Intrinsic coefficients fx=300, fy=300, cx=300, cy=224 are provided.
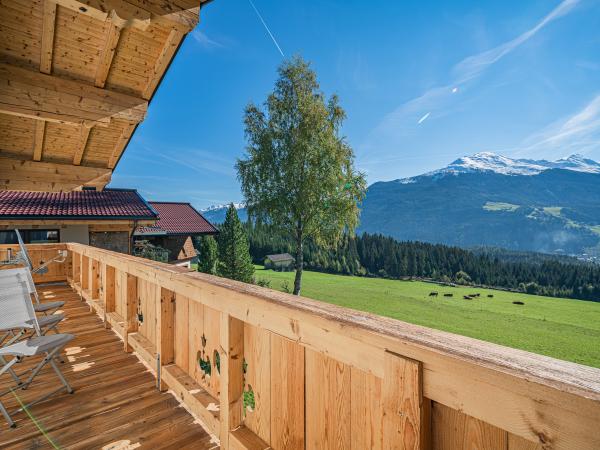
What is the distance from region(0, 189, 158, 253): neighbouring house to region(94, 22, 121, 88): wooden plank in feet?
31.6

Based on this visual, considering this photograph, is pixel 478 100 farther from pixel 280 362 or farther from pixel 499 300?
pixel 280 362

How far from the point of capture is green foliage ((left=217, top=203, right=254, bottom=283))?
20297mm

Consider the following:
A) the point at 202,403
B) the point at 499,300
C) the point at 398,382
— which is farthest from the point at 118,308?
the point at 499,300

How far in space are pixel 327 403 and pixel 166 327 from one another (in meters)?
1.91

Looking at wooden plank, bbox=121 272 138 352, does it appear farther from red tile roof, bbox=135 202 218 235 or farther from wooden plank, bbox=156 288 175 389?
red tile roof, bbox=135 202 218 235

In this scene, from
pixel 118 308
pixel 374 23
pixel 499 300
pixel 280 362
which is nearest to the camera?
pixel 280 362

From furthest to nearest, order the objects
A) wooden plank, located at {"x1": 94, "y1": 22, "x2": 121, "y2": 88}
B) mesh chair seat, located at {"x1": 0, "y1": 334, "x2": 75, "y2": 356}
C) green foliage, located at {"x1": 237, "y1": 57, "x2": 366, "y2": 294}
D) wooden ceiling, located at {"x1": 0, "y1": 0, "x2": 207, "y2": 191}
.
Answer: green foliage, located at {"x1": 237, "y1": 57, "x2": 366, "y2": 294}
wooden plank, located at {"x1": 94, "y1": 22, "x2": 121, "y2": 88}
wooden ceiling, located at {"x1": 0, "y1": 0, "x2": 207, "y2": 191}
mesh chair seat, located at {"x1": 0, "y1": 334, "x2": 75, "y2": 356}

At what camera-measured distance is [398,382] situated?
92 centimetres

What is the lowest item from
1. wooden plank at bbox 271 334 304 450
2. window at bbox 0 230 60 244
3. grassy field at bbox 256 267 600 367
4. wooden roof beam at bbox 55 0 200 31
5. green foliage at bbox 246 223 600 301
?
grassy field at bbox 256 267 600 367

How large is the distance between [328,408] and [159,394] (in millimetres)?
2087

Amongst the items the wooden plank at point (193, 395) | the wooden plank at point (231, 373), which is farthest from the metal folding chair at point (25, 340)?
the wooden plank at point (231, 373)

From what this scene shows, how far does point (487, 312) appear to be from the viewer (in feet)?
76.8

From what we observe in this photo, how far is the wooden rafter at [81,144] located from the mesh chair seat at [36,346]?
4550mm

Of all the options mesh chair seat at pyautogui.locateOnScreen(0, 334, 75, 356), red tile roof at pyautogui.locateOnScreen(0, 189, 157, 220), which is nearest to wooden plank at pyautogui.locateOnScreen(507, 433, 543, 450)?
mesh chair seat at pyautogui.locateOnScreen(0, 334, 75, 356)
